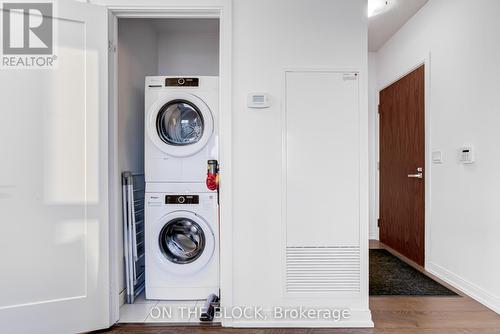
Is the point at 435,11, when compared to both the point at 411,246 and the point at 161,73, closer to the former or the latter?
the point at 411,246

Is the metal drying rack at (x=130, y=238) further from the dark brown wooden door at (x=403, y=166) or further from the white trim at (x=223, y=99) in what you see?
the dark brown wooden door at (x=403, y=166)

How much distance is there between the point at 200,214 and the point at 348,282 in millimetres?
1190

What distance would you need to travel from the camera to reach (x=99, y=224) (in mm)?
1836

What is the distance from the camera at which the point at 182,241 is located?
2.38 metres

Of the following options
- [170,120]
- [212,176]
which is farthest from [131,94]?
[212,176]

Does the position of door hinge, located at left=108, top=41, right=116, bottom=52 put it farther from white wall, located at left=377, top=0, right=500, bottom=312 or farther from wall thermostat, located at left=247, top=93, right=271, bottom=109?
white wall, located at left=377, top=0, right=500, bottom=312

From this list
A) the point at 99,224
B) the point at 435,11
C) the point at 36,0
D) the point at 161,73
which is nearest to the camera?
the point at 36,0

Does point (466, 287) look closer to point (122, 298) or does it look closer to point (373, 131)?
point (373, 131)

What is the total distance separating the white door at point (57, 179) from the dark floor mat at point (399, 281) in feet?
7.28

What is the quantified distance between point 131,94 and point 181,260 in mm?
1480

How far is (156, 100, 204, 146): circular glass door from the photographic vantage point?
2.27m

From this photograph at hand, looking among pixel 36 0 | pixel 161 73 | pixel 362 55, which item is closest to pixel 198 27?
pixel 161 73

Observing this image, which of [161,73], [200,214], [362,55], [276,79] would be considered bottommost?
[200,214]

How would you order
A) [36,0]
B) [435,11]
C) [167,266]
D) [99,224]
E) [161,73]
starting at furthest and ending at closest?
[161,73] < [435,11] < [167,266] < [99,224] < [36,0]
